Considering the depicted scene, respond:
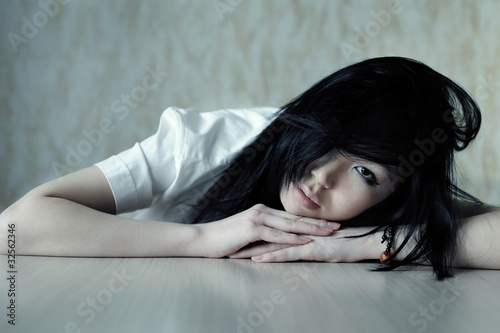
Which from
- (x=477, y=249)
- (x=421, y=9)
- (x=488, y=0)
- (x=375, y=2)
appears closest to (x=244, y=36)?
(x=375, y=2)

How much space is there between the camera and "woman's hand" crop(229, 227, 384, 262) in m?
0.72

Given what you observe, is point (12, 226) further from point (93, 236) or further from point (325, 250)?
point (325, 250)

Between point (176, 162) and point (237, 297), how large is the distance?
1.22 ft

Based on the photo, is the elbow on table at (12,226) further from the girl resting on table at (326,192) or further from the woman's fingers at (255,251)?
the woman's fingers at (255,251)

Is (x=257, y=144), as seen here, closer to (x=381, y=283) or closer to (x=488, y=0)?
(x=381, y=283)

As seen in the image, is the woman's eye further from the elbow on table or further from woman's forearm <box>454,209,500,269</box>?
the elbow on table

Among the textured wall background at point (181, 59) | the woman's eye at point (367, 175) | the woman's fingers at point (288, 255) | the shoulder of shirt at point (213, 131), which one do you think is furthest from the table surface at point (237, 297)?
the textured wall background at point (181, 59)

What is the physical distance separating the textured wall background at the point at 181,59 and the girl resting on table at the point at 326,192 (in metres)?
0.69

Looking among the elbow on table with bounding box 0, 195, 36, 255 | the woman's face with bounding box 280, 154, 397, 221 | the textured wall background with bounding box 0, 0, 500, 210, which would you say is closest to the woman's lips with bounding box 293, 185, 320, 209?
the woman's face with bounding box 280, 154, 397, 221

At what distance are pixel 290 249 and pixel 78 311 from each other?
1.07ft

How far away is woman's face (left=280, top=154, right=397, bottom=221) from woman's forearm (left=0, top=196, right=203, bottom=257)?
0.51 ft

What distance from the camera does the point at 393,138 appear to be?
2.38 ft

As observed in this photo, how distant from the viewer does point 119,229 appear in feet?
2.36

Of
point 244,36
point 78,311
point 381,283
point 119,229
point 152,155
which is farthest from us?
point 244,36
